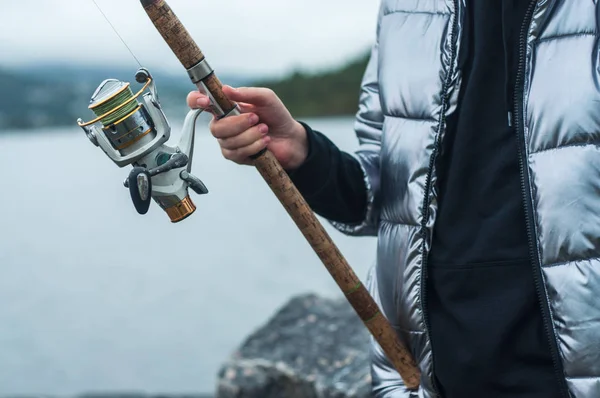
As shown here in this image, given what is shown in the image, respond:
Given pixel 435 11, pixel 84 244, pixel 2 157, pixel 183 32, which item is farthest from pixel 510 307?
pixel 2 157

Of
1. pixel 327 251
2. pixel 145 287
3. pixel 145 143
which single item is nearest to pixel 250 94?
pixel 145 143

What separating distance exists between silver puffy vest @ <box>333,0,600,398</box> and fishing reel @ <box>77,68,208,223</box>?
41 cm

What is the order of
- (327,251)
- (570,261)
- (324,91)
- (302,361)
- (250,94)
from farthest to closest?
(324,91) < (302,361) < (327,251) < (250,94) < (570,261)

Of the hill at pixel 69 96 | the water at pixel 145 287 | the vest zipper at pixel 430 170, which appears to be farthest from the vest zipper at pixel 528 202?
the hill at pixel 69 96

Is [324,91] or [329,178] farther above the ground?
[329,178]

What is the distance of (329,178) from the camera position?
1616 mm

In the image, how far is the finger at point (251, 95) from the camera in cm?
144

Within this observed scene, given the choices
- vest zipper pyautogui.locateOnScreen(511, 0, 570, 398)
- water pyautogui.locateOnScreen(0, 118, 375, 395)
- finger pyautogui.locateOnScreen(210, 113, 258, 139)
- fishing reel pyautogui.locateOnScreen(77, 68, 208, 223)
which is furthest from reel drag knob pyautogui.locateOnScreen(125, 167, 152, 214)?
water pyautogui.locateOnScreen(0, 118, 375, 395)

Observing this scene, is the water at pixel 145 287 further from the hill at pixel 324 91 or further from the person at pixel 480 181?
the person at pixel 480 181

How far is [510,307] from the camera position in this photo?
1.34 m

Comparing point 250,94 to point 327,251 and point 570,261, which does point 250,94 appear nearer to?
point 327,251

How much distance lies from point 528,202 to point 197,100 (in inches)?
24.8

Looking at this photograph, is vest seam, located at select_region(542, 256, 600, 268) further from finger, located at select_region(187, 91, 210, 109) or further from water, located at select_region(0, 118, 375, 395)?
water, located at select_region(0, 118, 375, 395)

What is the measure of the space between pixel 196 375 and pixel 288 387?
562cm
